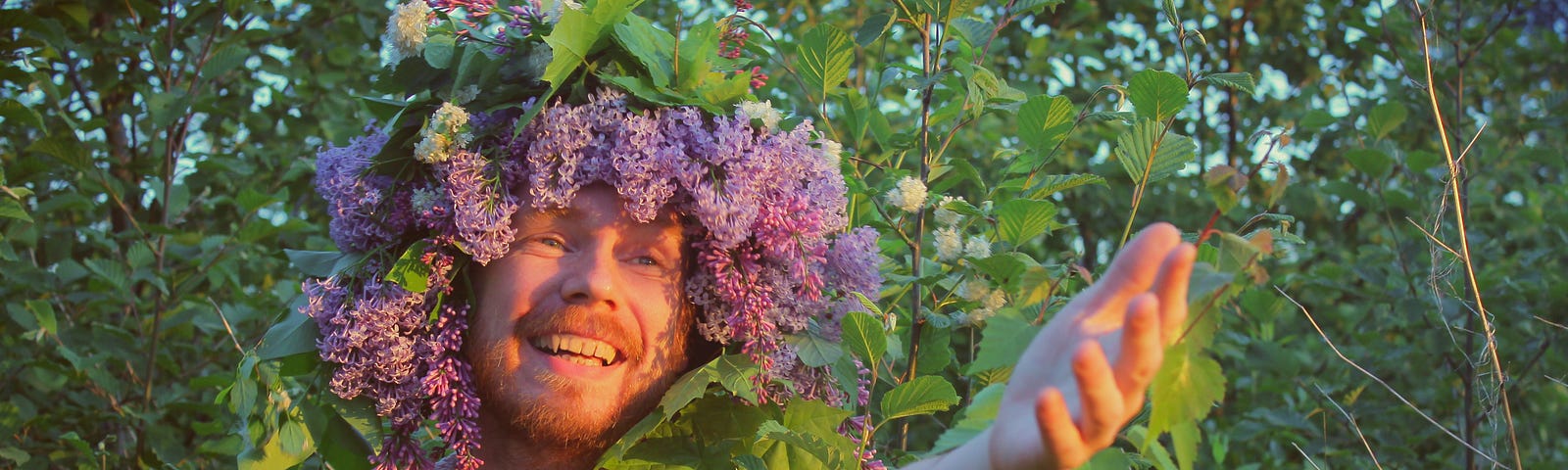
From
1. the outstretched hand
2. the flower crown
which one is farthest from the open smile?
the outstretched hand

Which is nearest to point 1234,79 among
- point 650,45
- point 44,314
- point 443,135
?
point 650,45

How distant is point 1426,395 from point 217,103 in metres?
3.17

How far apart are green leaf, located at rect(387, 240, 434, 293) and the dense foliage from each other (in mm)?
236

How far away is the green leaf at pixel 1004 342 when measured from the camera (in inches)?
47.5

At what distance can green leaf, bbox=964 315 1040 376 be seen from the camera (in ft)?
3.96

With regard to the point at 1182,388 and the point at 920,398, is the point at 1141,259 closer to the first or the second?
the point at 1182,388

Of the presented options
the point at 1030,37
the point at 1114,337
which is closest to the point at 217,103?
the point at 1030,37

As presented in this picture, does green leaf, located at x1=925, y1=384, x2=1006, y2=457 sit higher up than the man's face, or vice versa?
green leaf, located at x1=925, y1=384, x2=1006, y2=457

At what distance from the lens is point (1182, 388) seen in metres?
1.03

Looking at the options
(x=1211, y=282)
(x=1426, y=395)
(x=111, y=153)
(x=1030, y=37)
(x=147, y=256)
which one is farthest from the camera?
(x=1030, y=37)

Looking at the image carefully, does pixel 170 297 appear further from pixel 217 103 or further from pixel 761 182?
pixel 761 182

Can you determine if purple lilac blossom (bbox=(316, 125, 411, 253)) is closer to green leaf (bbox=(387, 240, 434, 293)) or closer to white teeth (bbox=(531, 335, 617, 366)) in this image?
green leaf (bbox=(387, 240, 434, 293))

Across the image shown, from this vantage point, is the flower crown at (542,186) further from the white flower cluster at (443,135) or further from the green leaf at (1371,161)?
the green leaf at (1371,161)

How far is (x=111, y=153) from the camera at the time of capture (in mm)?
3172
